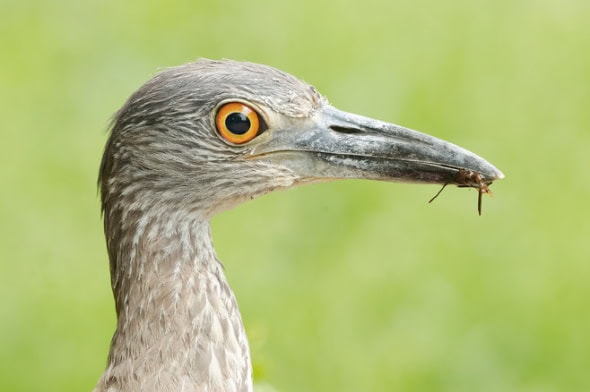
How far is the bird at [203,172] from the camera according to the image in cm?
471

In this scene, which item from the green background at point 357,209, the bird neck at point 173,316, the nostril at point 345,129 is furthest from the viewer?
the green background at point 357,209

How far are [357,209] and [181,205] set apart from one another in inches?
158

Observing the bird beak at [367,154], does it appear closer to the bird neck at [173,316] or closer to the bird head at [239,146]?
the bird head at [239,146]

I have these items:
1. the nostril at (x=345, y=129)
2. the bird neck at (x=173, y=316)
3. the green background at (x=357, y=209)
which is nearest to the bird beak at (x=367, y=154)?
the nostril at (x=345, y=129)

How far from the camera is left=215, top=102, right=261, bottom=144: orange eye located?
4707 mm

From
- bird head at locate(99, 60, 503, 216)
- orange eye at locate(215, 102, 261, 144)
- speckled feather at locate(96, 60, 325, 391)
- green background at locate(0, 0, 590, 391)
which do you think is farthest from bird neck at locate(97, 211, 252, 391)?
green background at locate(0, 0, 590, 391)

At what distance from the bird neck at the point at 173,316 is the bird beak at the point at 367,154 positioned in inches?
17.0

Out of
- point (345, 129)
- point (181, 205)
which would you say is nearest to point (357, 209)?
point (345, 129)

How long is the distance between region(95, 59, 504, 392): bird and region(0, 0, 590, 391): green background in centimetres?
264

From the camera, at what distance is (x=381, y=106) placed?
9.36 metres

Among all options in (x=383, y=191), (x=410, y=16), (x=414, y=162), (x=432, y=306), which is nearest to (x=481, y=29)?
(x=410, y=16)

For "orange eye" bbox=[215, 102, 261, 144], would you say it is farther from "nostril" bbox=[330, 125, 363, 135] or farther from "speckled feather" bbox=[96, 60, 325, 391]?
"nostril" bbox=[330, 125, 363, 135]

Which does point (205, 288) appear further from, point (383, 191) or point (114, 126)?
point (383, 191)

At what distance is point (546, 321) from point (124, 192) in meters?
4.05
